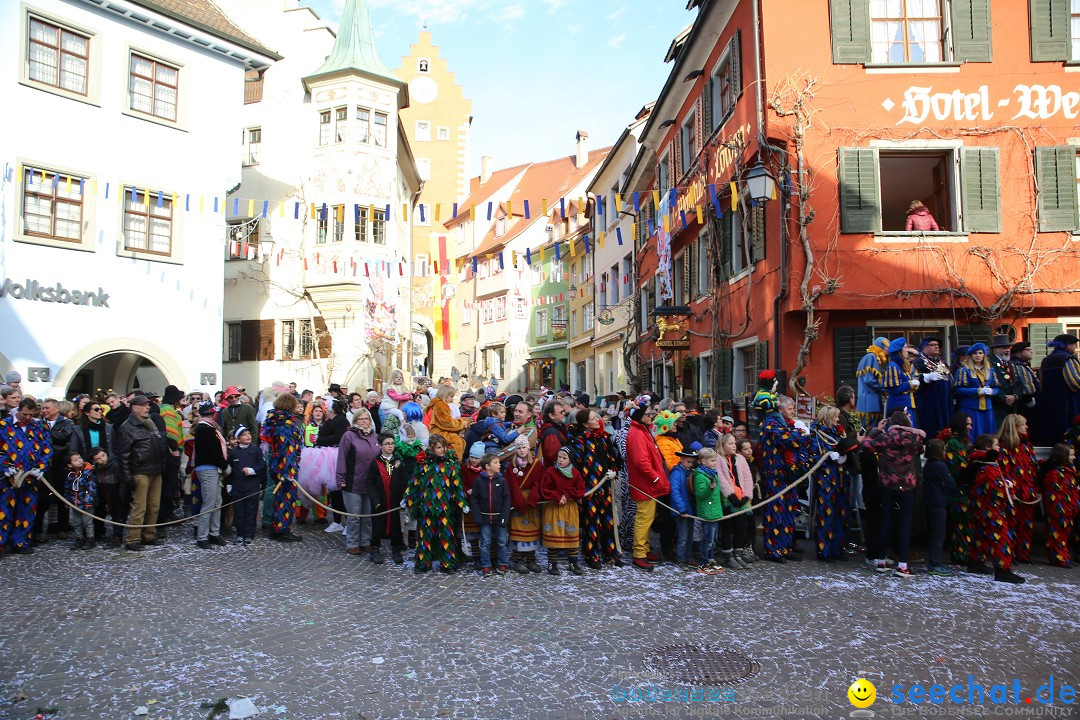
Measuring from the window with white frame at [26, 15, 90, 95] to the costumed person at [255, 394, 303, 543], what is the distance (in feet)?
39.1

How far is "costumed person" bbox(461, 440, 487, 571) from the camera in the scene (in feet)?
28.5

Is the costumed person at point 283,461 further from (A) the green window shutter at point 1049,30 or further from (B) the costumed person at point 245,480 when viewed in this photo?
(A) the green window shutter at point 1049,30

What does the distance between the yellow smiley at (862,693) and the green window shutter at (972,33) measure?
13.5 metres

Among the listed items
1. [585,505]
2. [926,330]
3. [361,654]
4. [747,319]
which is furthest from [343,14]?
[361,654]

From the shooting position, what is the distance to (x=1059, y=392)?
9.92 m

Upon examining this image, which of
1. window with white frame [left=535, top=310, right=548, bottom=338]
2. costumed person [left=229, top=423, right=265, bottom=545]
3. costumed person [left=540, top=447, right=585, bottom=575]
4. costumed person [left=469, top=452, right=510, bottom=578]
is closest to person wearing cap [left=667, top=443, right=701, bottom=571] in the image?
costumed person [left=540, top=447, right=585, bottom=575]

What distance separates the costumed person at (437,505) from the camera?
851cm

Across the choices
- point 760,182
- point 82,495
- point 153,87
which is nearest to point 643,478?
point 760,182

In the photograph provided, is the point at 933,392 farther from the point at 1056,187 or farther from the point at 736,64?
the point at 736,64

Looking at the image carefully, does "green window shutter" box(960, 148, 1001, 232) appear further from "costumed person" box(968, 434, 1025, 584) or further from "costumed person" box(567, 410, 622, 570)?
"costumed person" box(567, 410, 622, 570)

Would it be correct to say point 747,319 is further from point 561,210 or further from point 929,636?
point 561,210

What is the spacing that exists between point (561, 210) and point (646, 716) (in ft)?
140

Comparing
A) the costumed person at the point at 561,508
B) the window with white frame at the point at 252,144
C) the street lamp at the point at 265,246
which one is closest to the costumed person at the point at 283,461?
the costumed person at the point at 561,508

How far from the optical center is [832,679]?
522cm
